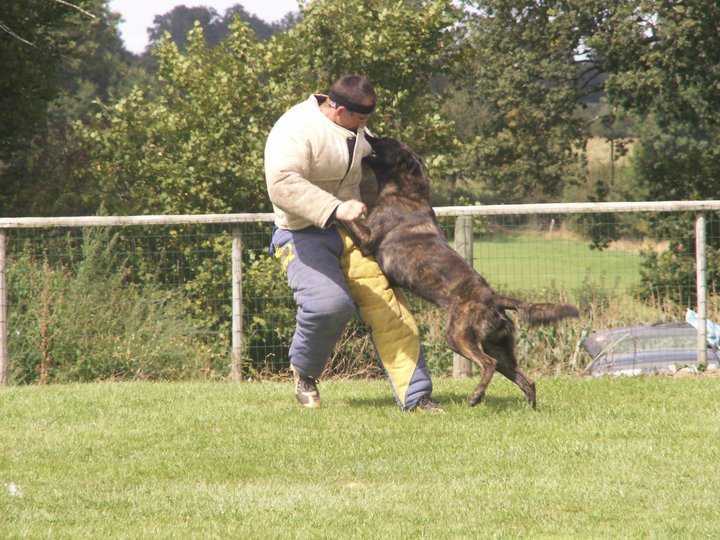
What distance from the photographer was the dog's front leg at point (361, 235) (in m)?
7.38

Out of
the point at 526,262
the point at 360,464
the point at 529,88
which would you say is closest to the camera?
the point at 360,464

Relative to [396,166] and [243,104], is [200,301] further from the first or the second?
[243,104]

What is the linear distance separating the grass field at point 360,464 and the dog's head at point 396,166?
1452 millimetres

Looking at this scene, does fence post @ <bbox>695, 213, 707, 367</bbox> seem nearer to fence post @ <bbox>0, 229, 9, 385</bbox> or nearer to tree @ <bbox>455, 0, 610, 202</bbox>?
fence post @ <bbox>0, 229, 9, 385</bbox>

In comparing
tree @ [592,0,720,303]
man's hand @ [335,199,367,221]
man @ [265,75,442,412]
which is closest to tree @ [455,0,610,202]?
tree @ [592,0,720,303]

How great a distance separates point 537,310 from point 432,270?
706 mm

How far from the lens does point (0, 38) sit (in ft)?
50.8

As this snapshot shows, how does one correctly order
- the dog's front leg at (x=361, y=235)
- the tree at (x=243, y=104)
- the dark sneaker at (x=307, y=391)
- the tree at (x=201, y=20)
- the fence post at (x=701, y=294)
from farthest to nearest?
Answer: the tree at (x=201, y=20), the tree at (x=243, y=104), the fence post at (x=701, y=294), the dark sneaker at (x=307, y=391), the dog's front leg at (x=361, y=235)

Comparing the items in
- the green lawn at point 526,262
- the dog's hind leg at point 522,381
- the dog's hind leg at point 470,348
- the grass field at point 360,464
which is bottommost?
the grass field at point 360,464

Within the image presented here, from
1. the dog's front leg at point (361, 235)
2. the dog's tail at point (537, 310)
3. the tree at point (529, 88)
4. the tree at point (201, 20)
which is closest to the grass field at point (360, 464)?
the dog's tail at point (537, 310)

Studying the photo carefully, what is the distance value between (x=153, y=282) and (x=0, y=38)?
6.42 metres

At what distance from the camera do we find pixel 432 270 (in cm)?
727

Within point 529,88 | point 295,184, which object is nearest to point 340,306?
point 295,184

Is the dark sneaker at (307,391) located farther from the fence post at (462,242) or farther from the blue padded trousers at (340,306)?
the fence post at (462,242)
